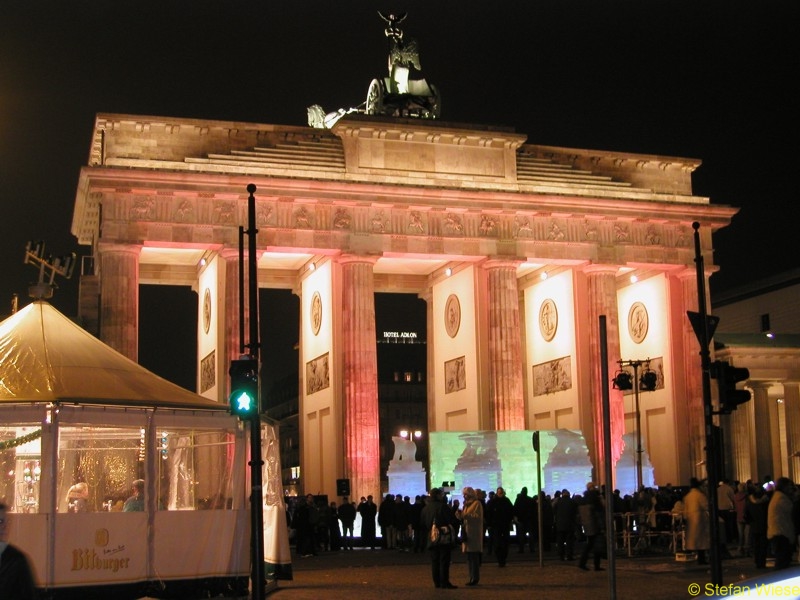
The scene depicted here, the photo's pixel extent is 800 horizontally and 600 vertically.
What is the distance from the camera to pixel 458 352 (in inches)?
1929

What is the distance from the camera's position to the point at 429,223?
152ft

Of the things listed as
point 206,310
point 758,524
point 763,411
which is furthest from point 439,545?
point 763,411

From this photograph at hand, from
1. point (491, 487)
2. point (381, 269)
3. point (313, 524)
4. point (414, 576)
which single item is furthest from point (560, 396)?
point (414, 576)

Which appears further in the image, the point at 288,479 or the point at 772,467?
the point at 288,479

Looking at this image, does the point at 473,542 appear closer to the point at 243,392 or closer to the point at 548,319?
the point at 243,392

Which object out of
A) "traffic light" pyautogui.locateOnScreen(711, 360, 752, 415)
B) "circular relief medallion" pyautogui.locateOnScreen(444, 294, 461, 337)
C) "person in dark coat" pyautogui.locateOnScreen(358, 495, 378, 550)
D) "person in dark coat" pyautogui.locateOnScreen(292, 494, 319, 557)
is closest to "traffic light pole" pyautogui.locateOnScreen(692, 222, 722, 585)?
"traffic light" pyautogui.locateOnScreen(711, 360, 752, 415)

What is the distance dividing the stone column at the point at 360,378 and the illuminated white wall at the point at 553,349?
29.5 feet

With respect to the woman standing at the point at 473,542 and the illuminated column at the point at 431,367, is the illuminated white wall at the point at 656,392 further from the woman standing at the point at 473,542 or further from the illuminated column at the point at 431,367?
the woman standing at the point at 473,542

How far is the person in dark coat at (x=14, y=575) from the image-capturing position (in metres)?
7.16

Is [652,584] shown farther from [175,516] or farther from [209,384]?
[209,384]

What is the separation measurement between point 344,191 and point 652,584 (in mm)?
27224

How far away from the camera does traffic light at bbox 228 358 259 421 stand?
16.3 m

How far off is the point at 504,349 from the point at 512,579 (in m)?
24.5

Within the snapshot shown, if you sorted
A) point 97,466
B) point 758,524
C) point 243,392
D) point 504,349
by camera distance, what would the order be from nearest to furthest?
point 243,392
point 97,466
point 758,524
point 504,349
